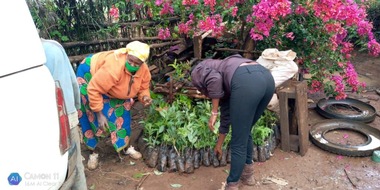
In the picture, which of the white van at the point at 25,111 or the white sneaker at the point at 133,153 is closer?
the white van at the point at 25,111

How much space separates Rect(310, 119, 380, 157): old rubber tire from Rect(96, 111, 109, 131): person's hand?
9.22 ft

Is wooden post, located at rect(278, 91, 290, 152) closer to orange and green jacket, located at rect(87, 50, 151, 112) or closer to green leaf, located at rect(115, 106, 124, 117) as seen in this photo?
orange and green jacket, located at rect(87, 50, 151, 112)

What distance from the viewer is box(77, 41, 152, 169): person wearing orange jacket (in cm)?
341

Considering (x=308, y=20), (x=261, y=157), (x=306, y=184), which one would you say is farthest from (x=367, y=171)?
(x=308, y=20)

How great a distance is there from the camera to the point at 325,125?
16.6 ft

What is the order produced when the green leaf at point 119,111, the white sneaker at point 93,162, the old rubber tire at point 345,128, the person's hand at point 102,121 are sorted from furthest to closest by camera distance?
1. the old rubber tire at point 345,128
2. the white sneaker at point 93,162
3. the green leaf at point 119,111
4. the person's hand at point 102,121

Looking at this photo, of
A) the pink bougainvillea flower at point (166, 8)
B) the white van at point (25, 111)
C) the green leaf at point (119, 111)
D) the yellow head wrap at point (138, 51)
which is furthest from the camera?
the pink bougainvillea flower at point (166, 8)

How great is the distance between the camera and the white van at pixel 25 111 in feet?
5.04

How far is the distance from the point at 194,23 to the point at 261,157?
84.9 inches

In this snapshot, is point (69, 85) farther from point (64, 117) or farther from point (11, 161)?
point (11, 161)

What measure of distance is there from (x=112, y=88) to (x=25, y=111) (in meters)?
1.97

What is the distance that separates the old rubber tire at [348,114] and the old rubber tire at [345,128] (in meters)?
0.23

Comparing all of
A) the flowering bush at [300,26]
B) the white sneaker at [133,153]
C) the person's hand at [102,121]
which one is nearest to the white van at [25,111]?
the person's hand at [102,121]

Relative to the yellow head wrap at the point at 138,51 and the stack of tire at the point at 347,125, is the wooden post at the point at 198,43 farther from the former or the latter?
the stack of tire at the point at 347,125
